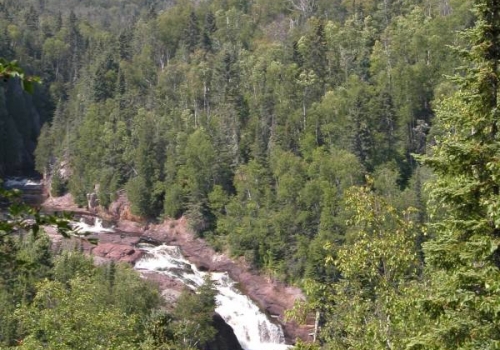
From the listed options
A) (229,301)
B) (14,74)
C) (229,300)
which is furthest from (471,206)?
(229,300)

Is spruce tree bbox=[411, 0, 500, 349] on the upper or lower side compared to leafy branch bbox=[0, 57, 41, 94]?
lower

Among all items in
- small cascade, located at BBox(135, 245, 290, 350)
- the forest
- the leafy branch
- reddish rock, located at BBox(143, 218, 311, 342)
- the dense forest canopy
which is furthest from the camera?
the dense forest canopy

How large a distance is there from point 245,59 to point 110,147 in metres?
25.4

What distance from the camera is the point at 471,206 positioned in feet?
32.0

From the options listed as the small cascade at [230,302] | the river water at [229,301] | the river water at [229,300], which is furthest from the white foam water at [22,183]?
the small cascade at [230,302]

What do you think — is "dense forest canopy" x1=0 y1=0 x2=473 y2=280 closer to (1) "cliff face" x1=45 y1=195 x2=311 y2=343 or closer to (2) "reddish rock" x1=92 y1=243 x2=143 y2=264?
(1) "cliff face" x1=45 y1=195 x2=311 y2=343

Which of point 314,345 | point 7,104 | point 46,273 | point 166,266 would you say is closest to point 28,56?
point 7,104


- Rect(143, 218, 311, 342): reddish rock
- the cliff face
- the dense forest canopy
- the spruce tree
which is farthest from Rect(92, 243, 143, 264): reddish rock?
the spruce tree

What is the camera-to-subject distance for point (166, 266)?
58.2 metres

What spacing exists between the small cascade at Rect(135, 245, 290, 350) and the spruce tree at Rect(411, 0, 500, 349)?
127 ft

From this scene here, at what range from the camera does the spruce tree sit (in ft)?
30.2

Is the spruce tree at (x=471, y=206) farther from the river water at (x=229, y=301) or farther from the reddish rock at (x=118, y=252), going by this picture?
the reddish rock at (x=118, y=252)

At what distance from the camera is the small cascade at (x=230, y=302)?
48.2 m

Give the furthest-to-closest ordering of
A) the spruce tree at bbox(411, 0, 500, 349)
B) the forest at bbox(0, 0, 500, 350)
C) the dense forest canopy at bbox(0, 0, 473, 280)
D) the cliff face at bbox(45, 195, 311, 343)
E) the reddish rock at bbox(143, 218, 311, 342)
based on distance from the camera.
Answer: the dense forest canopy at bbox(0, 0, 473, 280) → the forest at bbox(0, 0, 500, 350) → the reddish rock at bbox(143, 218, 311, 342) → the cliff face at bbox(45, 195, 311, 343) → the spruce tree at bbox(411, 0, 500, 349)
